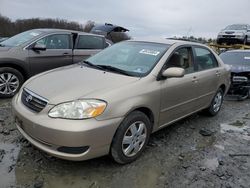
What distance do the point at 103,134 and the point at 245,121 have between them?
390 centimetres

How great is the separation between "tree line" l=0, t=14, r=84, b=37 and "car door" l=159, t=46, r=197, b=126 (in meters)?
28.2

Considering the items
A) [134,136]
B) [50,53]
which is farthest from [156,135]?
[50,53]

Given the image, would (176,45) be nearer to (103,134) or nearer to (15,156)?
(103,134)

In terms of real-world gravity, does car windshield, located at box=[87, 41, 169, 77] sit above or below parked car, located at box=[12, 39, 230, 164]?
above

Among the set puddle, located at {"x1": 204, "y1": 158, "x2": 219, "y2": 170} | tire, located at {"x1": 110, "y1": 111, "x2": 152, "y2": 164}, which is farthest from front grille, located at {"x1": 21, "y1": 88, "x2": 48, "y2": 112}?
puddle, located at {"x1": 204, "y1": 158, "x2": 219, "y2": 170}

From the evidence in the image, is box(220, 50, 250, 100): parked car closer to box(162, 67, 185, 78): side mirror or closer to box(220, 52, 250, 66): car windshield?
box(220, 52, 250, 66): car windshield

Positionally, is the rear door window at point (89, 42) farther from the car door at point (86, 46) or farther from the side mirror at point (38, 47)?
the side mirror at point (38, 47)

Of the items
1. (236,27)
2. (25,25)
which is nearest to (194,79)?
(236,27)

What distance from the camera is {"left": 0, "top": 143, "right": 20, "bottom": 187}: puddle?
123 inches

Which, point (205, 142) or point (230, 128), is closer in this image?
point (205, 142)

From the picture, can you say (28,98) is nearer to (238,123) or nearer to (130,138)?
(130,138)

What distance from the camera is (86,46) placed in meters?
7.71

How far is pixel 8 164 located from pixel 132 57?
88.4 inches

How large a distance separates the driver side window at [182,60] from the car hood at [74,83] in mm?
844
